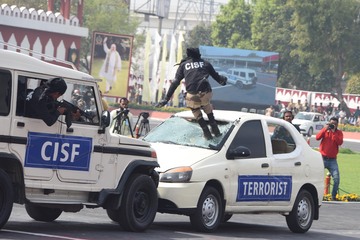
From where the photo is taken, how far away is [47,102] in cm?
1322

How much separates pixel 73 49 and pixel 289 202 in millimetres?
45731

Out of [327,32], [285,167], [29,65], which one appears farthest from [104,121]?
[327,32]

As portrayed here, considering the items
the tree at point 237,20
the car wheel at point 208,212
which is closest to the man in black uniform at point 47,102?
the car wheel at point 208,212

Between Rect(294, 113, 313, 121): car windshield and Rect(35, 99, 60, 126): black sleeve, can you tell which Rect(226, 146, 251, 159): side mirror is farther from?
Rect(294, 113, 313, 121): car windshield

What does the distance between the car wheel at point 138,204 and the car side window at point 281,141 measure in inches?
120

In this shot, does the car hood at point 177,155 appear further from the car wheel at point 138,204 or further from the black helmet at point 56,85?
the black helmet at point 56,85

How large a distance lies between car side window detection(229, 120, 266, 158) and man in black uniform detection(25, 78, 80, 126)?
3.40 meters

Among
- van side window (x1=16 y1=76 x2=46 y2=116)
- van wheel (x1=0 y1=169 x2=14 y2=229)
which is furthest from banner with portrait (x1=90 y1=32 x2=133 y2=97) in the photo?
van wheel (x1=0 y1=169 x2=14 y2=229)

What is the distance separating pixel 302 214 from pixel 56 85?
546cm

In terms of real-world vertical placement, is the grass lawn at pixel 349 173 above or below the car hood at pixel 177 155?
below

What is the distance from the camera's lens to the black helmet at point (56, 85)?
43.8 feet

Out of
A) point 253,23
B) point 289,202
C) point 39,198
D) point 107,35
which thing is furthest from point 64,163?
point 253,23

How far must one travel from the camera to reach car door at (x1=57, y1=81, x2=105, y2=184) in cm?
1362

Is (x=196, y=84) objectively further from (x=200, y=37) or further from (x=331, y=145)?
(x=200, y=37)
